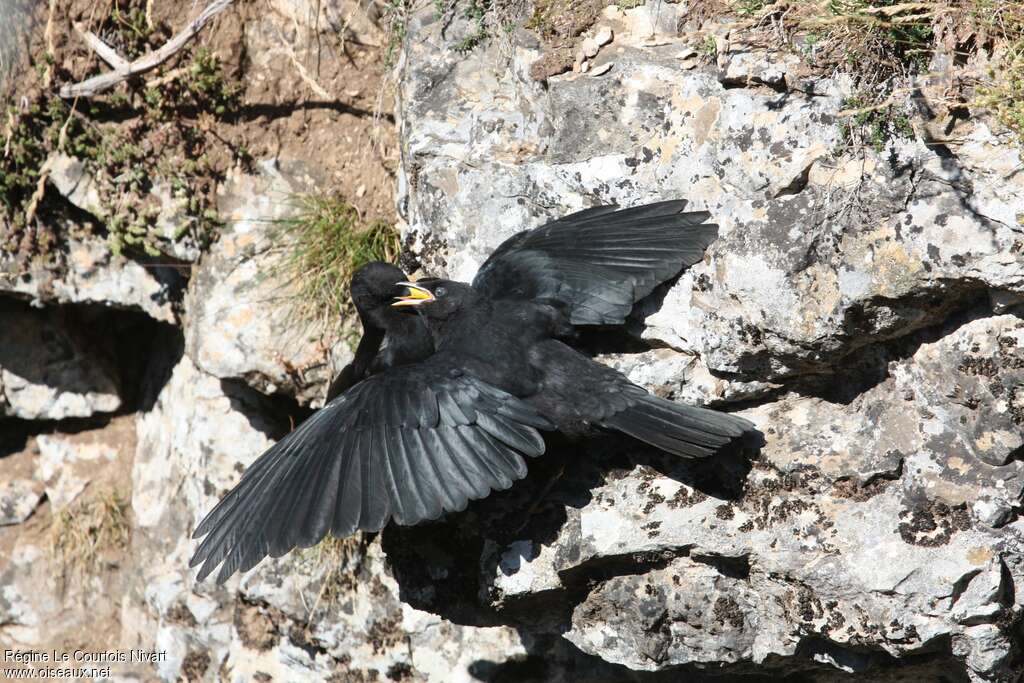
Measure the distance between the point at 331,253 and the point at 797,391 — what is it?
2822 mm

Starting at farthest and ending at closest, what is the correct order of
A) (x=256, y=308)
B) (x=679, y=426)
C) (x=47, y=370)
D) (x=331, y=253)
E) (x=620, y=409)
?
(x=47, y=370) < (x=256, y=308) < (x=331, y=253) < (x=620, y=409) < (x=679, y=426)

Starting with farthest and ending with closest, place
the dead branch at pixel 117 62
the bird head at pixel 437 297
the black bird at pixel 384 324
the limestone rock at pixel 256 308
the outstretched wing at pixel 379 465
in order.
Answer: the dead branch at pixel 117 62, the limestone rock at pixel 256 308, the black bird at pixel 384 324, the bird head at pixel 437 297, the outstretched wing at pixel 379 465

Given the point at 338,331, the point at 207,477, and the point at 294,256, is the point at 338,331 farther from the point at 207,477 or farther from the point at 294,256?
the point at 207,477

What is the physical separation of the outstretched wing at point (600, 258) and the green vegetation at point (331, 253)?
109 centimetres

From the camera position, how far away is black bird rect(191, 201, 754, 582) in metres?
4.41

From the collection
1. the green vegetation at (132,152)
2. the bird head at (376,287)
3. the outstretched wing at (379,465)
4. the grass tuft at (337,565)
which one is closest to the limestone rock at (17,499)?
the green vegetation at (132,152)

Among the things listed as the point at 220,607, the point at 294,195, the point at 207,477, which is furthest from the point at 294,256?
the point at 220,607

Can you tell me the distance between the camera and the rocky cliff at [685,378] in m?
4.24

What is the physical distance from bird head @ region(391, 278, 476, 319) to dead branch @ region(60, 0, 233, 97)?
2.43m

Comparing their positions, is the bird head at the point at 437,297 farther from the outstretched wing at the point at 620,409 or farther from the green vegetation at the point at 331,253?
the green vegetation at the point at 331,253

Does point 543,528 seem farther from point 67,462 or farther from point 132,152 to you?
point 67,462

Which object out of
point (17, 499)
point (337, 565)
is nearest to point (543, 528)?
point (337, 565)

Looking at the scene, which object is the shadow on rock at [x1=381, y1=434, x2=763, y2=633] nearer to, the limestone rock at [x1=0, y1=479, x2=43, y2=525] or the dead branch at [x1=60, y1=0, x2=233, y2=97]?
the dead branch at [x1=60, y1=0, x2=233, y2=97]

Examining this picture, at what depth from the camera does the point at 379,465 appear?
4523 millimetres
